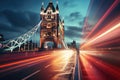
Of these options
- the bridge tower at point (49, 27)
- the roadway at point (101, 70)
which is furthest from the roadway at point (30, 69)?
the bridge tower at point (49, 27)

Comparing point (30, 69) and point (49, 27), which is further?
point (49, 27)

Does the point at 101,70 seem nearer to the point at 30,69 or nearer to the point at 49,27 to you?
the point at 30,69

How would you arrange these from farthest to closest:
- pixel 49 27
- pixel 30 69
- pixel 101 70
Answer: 1. pixel 49 27
2. pixel 30 69
3. pixel 101 70

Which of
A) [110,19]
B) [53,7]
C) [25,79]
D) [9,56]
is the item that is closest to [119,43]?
[9,56]

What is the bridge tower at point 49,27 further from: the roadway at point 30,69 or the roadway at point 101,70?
the roadway at point 101,70

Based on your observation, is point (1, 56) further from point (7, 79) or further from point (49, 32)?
point (49, 32)

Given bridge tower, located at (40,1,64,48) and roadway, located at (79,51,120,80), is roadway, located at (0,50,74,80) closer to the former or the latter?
roadway, located at (79,51,120,80)

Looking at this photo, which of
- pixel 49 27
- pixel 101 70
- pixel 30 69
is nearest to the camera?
pixel 101 70

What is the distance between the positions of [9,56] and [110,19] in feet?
181

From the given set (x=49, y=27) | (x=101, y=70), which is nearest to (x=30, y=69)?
(x=101, y=70)

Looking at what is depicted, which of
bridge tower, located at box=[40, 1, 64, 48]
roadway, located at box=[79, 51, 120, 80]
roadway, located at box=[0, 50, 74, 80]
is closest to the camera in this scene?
roadway, located at box=[79, 51, 120, 80]

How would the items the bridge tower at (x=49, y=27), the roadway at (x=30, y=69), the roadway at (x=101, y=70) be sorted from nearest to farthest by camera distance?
1. the roadway at (x=101, y=70)
2. the roadway at (x=30, y=69)
3. the bridge tower at (x=49, y=27)

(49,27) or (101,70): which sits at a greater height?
(49,27)

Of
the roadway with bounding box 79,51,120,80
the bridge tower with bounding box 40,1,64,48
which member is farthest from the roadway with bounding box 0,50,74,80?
the bridge tower with bounding box 40,1,64,48
